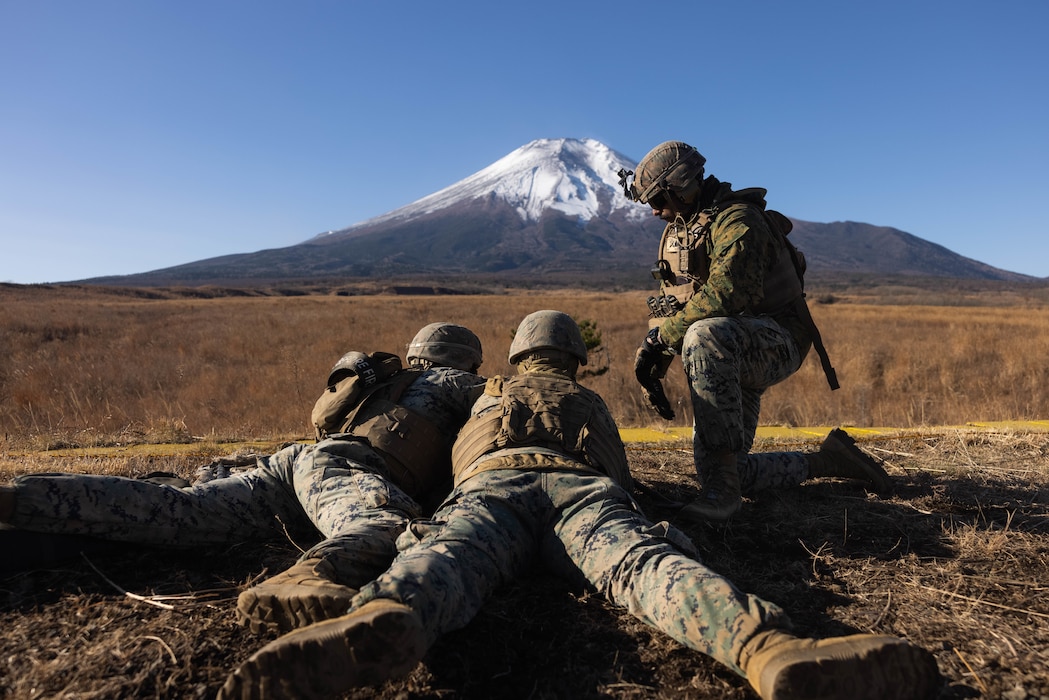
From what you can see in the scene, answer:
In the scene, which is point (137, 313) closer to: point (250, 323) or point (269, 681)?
point (250, 323)

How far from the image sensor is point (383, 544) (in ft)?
9.20

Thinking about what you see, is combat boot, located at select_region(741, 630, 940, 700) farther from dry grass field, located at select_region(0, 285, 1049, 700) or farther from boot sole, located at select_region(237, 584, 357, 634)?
boot sole, located at select_region(237, 584, 357, 634)

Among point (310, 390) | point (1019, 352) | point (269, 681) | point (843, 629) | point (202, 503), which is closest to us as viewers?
point (269, 681)

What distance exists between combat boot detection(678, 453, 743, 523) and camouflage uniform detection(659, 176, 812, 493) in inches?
3.4

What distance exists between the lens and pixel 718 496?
386cm

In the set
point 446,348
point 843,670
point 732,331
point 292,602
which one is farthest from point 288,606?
point 732,331

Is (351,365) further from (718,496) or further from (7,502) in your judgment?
(718,496)

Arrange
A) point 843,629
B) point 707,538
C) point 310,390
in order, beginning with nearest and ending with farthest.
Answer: point 843,629, point 707,538, point 310,390

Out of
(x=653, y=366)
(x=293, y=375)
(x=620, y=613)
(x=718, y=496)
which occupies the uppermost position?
(x=653, y=366)

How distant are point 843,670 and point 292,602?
165 cm

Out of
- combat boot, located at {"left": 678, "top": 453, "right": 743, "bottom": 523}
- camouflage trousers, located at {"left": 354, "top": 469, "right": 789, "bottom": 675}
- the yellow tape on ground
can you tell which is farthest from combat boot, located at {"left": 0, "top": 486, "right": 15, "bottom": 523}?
the yellow tape on ground

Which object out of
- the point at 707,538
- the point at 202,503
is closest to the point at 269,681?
the point at 202,503

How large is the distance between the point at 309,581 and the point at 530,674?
0.81 meters

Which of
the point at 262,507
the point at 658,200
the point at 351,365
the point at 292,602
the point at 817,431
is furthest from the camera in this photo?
the point at 817,431
